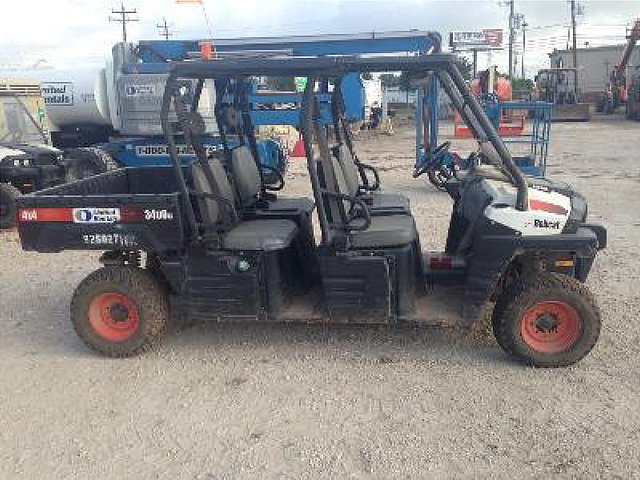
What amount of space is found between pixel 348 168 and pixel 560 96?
29042mm

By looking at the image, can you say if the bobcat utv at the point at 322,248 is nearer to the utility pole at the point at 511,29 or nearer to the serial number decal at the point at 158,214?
the serial number decal at the point at 158,214

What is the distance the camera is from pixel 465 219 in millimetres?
4574

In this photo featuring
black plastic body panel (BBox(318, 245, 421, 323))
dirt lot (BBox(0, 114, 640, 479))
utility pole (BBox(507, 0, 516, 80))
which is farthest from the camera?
utility pole (BBox(507, 0, 516, 80))

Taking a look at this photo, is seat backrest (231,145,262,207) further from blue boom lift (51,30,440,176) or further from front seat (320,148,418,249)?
blue boom lift (51,30,440,176)

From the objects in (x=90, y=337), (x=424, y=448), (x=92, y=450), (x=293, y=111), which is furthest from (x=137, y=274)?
(x=293, y=111)

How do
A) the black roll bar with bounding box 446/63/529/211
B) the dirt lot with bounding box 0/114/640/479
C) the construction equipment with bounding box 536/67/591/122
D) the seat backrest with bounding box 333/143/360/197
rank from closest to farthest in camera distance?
the dirt lot with bounding box 0/114/640/479 < the black roll bar with bounding box 446/63/529/211 < the seat backrest with bounding box 333/143/360/197 < the construction equipment with bounding box 536/67/591/122

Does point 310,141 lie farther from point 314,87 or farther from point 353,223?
point 353,223

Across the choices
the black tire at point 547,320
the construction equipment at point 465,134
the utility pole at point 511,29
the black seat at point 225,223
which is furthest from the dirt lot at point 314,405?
the utility pole at point 511,29

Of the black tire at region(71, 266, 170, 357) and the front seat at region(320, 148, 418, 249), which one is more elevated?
the front seat at region(320, 148, 418, 249)

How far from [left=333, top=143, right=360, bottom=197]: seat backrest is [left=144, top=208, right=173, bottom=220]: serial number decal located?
4.24 ft

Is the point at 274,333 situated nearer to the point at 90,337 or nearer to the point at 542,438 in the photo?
the point at 90,337

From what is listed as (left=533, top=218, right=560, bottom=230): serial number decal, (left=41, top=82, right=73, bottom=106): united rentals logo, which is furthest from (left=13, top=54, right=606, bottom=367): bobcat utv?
(left=41, top=82, right=73, bottom=106): united rentals logo

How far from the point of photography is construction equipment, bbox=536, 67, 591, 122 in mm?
27750

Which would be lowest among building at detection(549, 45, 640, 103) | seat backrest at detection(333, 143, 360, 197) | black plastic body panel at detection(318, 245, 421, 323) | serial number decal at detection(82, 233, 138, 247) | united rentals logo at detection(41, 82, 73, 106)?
black plastic body panel at detection(318, 245, 421, 323)
